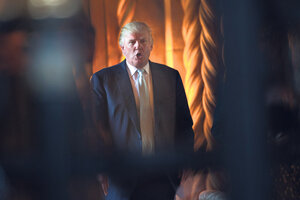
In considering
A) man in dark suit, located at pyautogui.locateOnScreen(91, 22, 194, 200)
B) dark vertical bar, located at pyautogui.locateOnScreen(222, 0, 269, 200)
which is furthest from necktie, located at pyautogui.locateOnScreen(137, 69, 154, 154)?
dark vertical bar, located at pyautogui.locateOnScreen(222, 0, 269, 200)

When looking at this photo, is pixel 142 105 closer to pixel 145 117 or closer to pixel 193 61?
pixel 145 117

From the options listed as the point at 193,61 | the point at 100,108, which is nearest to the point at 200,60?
the point at 193,61

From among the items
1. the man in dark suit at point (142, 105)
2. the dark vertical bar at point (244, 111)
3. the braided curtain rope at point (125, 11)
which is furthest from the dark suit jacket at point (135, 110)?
the dark vertical bar at point (244, 111)

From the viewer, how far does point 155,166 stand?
70 cm

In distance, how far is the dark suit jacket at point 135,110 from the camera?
0.87 meters

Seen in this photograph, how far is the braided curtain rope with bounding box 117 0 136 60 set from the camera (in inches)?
35.8

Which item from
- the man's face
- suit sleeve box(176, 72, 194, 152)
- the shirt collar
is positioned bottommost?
suit sleeve box(176, 72, 194, 152)

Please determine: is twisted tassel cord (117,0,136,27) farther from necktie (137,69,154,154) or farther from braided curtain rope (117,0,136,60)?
necktie (137,69,154,154)

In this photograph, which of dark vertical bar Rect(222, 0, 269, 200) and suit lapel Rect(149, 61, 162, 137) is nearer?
dark vertical bar Rect(222, 0, 269, 200)

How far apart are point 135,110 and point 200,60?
24 centimetres

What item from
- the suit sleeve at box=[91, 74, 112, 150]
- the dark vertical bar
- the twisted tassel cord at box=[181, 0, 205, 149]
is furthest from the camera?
the twisted tassel cord at box=[181, 0, 205, 149]

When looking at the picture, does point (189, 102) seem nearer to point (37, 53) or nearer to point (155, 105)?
point (155, 105)

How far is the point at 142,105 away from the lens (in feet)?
2.99

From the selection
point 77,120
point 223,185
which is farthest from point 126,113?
point 223,185
